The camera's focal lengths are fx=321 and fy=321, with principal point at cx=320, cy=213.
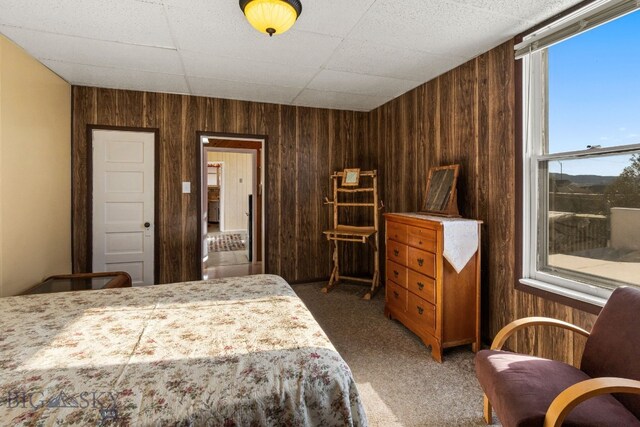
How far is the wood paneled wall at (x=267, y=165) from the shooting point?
3.79m

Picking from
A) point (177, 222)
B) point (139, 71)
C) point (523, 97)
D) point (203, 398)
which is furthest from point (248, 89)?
point (203, 398)

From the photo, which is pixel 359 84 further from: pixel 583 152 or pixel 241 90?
pixel 583 152

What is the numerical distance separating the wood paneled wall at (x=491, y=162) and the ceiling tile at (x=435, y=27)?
22 centimetres

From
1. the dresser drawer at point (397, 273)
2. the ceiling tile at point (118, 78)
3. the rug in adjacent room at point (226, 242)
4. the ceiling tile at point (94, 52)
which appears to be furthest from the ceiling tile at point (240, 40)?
the rug in adjacent room at point (226, 242)

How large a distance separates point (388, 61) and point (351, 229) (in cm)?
212

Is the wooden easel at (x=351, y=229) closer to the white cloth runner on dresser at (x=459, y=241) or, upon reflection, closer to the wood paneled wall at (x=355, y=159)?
the wood paneled wall at (x=355, y=159)

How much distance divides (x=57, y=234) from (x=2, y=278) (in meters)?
0.98

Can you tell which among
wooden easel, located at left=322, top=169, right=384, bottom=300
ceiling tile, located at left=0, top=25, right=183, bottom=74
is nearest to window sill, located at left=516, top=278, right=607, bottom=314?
wooden easel, located at left=322, top=169, right=384, bottom=300

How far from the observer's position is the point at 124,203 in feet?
12.9

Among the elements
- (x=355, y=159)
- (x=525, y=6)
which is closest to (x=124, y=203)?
(x=355, y=159)

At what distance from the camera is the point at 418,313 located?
2.83m

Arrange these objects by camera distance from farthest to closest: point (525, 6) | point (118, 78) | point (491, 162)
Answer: point (118, 78) → point (491, 162) → point (525, 6)

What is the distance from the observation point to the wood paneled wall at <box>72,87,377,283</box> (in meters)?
3.79

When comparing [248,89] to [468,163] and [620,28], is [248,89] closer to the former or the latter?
[468,163]
